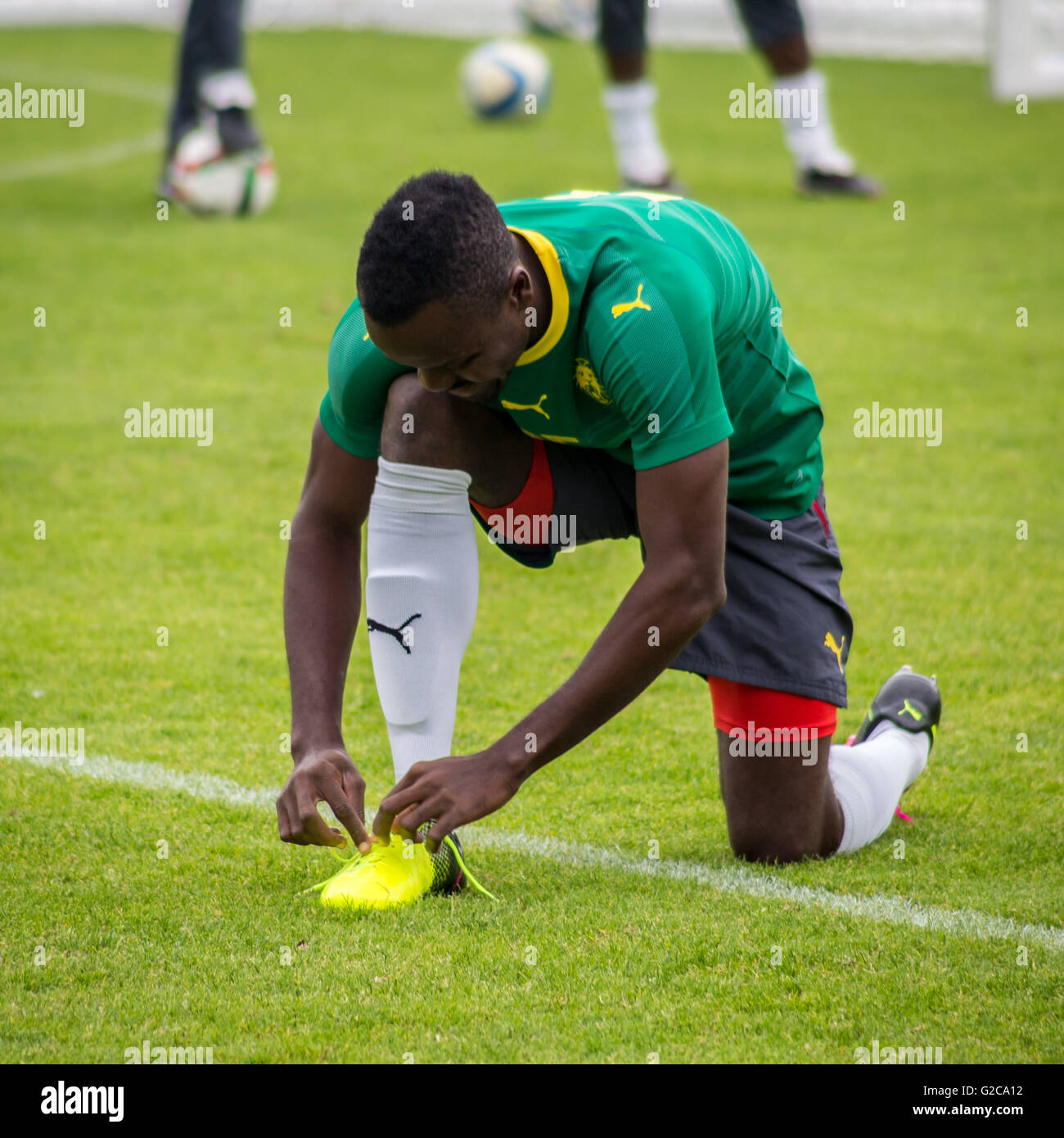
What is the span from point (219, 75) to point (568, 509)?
20.9 feet

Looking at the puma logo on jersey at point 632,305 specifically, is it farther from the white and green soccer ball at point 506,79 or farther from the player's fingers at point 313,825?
the white and green soccer ball at point 506,79

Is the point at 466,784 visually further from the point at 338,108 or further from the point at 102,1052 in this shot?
the point at 338,108

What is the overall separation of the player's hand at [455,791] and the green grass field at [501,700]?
273mm

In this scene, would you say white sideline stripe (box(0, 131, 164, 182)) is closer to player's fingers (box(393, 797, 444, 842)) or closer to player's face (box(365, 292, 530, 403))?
player's face (box(365, 292, 530, 403))

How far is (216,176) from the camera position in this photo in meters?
8.95

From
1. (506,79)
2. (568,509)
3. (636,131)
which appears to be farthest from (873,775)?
(506,79)

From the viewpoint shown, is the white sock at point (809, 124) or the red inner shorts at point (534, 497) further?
the white sock at point (809, 124)

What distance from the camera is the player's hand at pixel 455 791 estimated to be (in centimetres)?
244

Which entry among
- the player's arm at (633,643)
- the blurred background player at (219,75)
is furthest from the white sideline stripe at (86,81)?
the player's arm at (633,643)

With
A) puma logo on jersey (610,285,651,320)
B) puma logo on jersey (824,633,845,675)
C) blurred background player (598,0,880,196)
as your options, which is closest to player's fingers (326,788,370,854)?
puma logo on jersey (610,285,651,320)

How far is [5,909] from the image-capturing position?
2789mm

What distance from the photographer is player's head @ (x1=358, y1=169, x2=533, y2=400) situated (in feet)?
7.62

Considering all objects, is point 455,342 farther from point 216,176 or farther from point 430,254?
point 216,176
